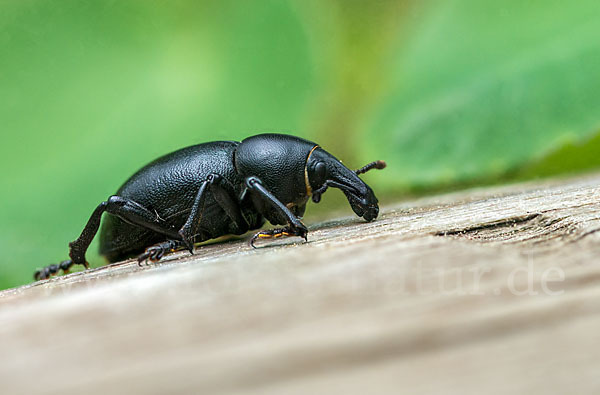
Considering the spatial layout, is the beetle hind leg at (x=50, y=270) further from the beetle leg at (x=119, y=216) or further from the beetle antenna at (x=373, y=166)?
the beetle antenna at (x=373, y=166)

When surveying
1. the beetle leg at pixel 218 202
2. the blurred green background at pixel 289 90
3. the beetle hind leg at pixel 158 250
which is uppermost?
the blurred green background at pixel 289 90

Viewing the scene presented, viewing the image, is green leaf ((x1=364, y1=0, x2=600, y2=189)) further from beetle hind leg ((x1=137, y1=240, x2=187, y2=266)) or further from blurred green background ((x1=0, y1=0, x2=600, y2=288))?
A: beetle hind leg ((x1=137, y1=240, x2=187, y2=266))

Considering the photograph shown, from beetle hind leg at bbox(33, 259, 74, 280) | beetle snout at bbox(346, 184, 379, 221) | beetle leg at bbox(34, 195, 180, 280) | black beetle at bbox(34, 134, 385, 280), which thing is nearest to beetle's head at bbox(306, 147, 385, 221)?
black beetle at bbox(34, 134, 385, 280)

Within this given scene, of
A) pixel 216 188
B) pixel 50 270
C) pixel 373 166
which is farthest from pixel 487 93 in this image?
pixel 50 270

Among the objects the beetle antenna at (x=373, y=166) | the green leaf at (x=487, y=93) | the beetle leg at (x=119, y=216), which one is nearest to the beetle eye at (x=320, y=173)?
the beetle antenna at (x=373, y=166)

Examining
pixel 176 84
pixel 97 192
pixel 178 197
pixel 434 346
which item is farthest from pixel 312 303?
pixel 176 84
